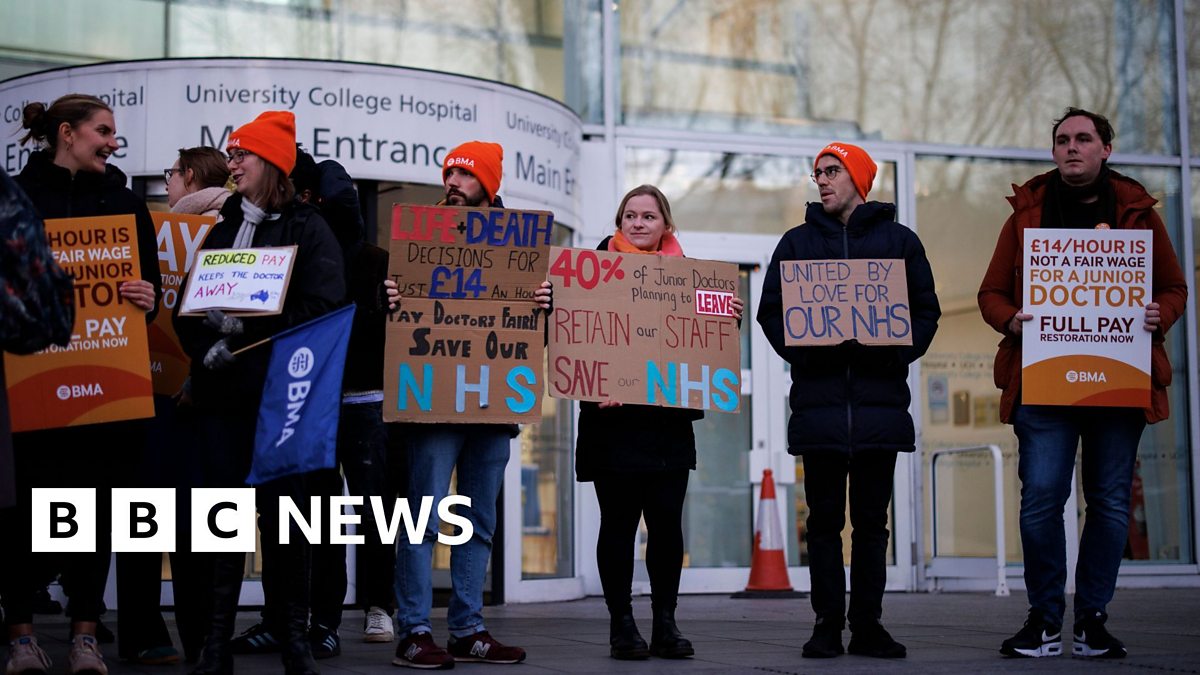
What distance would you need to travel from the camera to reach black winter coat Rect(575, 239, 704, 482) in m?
6.12

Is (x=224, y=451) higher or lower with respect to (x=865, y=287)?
lower

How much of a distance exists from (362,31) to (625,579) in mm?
5508

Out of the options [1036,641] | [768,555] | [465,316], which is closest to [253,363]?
[465,316]

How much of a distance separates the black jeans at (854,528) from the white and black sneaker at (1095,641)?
31.1 inches

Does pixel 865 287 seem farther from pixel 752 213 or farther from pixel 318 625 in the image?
pixel 752 213

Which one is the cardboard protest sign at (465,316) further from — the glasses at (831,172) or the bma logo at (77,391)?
the glasses at (831,172)

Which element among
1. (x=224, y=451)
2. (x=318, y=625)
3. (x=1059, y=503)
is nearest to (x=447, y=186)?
(x=224, y=451)

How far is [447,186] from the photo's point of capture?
6.16 m

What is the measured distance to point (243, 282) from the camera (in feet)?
17.4

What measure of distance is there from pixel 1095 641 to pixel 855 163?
6.94ft

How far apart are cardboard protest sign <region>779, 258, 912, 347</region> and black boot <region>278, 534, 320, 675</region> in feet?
7.13

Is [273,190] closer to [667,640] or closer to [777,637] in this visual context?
[667,640]

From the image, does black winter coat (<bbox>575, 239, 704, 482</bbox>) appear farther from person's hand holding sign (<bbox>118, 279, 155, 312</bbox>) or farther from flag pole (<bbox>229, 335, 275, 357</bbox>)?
person's hand holding sign (<bbox>118, 279, 155, 312</bbox>)

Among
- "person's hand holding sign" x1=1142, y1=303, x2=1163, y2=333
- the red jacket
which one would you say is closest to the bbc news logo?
the red jacket
